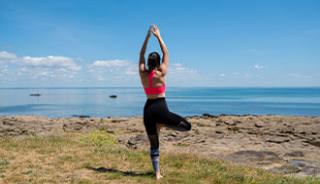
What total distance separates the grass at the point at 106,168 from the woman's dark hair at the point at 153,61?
2539 millimetres

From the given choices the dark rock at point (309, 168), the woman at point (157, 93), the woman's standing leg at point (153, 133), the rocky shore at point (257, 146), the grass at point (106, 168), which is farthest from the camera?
the rocky shore at point (257, 146)

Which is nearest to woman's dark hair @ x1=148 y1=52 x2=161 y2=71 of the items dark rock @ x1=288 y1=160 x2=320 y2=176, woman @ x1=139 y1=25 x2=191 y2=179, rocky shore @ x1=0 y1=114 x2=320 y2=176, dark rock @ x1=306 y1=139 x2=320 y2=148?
woman @ x1=139 y1=25 x2=191 y2=179

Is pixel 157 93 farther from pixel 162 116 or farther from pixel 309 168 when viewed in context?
pixel 309 168

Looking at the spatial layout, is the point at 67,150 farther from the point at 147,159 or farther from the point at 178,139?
the point at 178,139

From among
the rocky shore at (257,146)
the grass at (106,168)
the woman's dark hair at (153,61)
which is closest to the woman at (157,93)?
the woman's dark hair at (153,61)

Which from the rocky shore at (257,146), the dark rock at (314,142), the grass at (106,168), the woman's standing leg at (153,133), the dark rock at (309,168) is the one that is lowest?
the dark rock at (314,142)

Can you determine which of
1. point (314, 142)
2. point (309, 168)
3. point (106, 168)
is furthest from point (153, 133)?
point (314, 142)

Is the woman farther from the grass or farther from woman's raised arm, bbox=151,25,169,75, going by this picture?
the grass

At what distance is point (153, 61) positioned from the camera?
695cm

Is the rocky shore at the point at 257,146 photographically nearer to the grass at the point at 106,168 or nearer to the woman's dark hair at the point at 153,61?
the grass at the point at 106,168

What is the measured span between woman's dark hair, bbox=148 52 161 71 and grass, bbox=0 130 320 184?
2539 millimetres

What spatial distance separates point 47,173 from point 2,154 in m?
3.06

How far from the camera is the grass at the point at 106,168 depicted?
24.2 ft

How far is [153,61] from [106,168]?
11.2 ft
